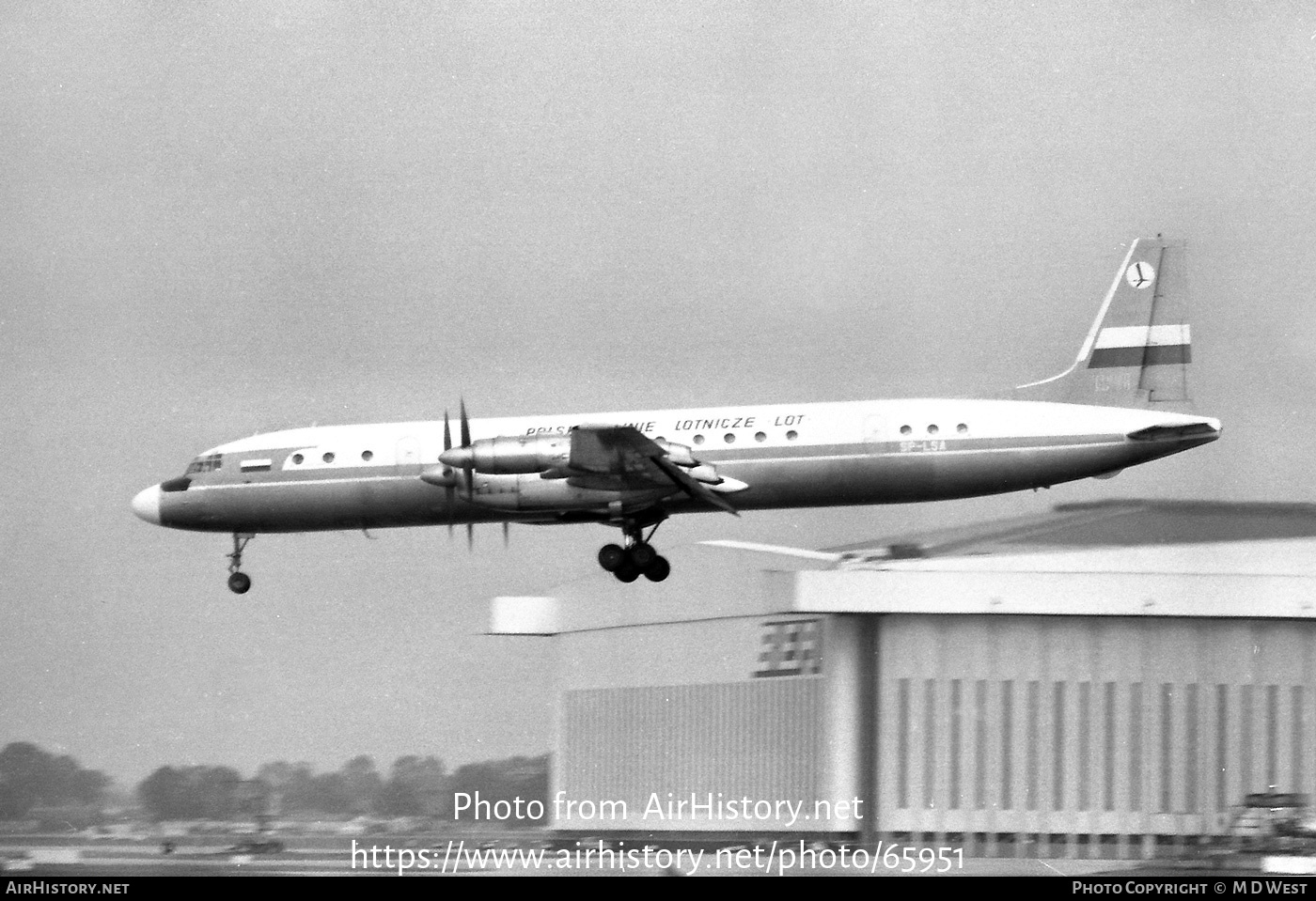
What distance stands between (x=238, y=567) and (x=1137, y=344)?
16.0 m

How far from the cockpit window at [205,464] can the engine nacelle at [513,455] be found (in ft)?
16.3

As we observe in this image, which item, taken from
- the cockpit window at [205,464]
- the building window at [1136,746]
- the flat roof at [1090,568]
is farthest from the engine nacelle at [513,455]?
the building window at [1136,746]

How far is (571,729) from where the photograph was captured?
34.3m

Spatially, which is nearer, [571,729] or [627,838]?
[627,838]

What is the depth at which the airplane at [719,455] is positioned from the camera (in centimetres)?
2839

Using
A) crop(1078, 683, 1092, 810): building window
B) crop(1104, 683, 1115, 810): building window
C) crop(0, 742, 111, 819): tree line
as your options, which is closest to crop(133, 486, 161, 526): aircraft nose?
crop(0, 742, 111, 819): tree line

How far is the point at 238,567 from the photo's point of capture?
102 feet

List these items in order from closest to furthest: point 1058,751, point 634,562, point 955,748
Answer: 1. point 634,562
2. point 1058,751
3. point 955,748

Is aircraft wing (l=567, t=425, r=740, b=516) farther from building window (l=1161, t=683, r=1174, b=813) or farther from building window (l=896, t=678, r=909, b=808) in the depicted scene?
building window (l=1161, t=683, r=1174, b=813)

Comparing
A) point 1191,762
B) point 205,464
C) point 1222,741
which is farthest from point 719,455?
point 1222,741

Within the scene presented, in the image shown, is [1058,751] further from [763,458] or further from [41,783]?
[41,783]
